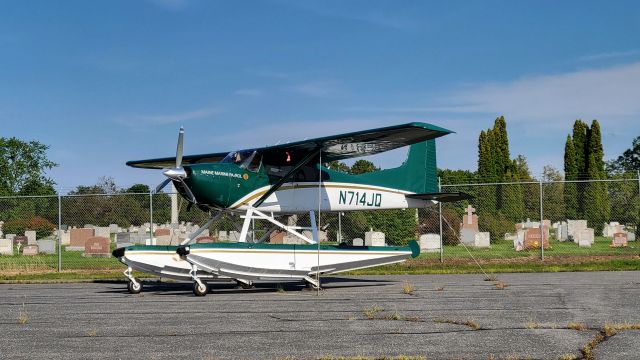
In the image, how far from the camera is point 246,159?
18016 mm

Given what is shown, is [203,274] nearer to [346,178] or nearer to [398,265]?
[346,178]

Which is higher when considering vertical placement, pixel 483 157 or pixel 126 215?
pixel 483 157

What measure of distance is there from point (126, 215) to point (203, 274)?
3662 centimetres

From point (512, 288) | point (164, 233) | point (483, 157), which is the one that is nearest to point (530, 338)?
point (512, 288)

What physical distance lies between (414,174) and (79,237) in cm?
2583

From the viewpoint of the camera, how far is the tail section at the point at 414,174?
2020 centimetres

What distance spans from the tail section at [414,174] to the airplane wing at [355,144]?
1293 mm

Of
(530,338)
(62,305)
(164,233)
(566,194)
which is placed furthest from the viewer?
(566,194)

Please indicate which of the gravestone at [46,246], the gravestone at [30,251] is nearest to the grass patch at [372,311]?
the gravestone at [30,251]

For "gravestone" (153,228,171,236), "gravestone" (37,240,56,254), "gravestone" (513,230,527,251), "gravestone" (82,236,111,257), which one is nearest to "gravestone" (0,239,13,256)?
"gravestone" (37,240,56,254)

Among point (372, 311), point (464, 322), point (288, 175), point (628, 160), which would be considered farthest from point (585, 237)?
point (628, 160)

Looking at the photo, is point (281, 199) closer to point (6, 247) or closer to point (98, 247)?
point (98, 247)

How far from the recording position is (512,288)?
16.0 meters

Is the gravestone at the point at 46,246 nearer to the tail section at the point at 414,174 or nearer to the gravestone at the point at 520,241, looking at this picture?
the gravestone at the point at 520,241
